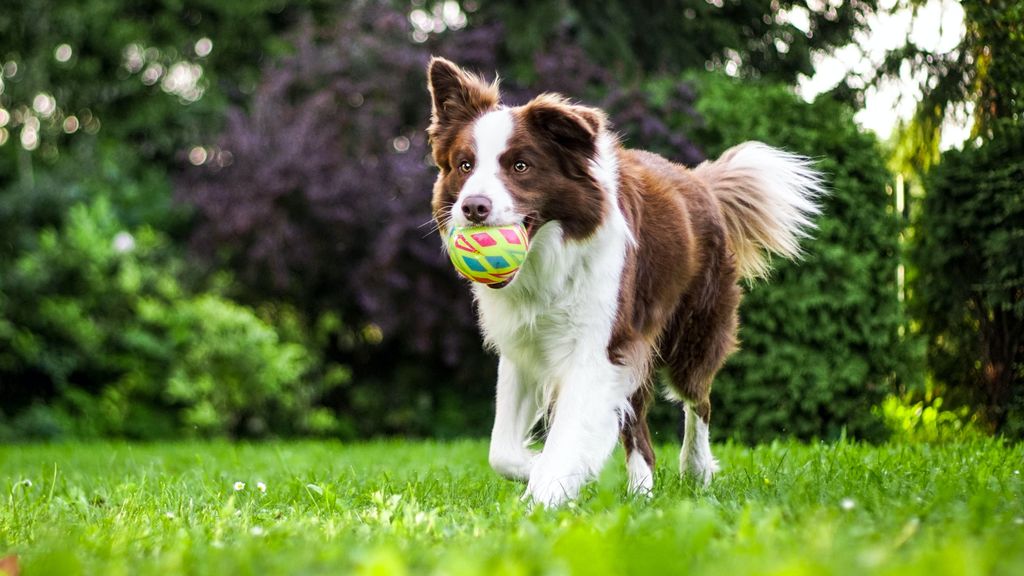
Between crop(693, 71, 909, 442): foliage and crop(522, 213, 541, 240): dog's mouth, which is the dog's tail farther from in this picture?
crop(693, 71, 909, 442): foliage

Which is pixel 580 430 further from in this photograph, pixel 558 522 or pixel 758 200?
pixel 758 200

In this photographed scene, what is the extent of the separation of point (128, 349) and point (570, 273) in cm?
808

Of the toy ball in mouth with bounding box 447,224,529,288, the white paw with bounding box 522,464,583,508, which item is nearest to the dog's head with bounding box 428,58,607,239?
the toy ball in mouth with bounding box 447,224,529,288

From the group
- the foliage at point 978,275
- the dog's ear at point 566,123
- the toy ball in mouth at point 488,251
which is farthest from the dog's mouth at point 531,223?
the foliage at point 978,275

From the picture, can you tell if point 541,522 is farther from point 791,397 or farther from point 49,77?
point 49,77

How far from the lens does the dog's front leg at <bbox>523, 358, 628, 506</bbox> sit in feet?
12.8

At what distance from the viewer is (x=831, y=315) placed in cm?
753

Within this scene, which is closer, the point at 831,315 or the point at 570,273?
the point at 570,273

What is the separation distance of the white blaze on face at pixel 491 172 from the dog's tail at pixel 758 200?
1483mm

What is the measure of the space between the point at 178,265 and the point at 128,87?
3.37 metres

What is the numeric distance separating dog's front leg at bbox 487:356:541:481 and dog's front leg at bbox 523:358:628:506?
263mm

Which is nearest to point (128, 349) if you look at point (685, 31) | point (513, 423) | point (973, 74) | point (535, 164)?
point (685, 31)

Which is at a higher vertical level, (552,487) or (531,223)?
(531,223)

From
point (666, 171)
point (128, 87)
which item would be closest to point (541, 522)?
point (666, 171)
